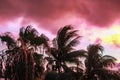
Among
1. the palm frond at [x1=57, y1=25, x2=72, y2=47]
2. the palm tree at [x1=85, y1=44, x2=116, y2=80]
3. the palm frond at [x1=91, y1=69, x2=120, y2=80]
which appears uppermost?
the palm frond at [x1=57, y1=25, x2=72, y2=47]

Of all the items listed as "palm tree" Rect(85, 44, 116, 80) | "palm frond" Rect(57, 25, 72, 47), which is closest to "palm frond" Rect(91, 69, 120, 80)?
"palm tree" Rect(85, 44, 116, 80)

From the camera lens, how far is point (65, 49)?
2936 cm

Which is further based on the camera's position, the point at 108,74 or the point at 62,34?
the point at 62,34

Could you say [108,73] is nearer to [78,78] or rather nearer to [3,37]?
[78,78]

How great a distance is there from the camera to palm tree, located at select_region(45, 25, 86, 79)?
2925 cm

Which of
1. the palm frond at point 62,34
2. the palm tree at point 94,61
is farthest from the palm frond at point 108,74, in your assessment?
the palm frond at point 62,34

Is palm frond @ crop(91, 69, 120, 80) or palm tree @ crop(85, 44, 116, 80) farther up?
palm tree @ crop(85, 44, 116, 80)

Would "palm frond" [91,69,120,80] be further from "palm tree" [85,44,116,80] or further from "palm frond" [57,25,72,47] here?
"palm frond" [57,25,72,47]

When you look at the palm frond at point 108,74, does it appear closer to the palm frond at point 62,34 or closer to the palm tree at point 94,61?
the palm tree at point 94,61

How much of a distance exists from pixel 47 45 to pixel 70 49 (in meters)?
5.35

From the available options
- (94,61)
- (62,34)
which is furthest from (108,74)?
(62,34)

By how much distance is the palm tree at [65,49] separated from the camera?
29.2 metres

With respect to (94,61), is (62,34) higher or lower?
higher

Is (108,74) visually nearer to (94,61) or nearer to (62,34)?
(94,61)
